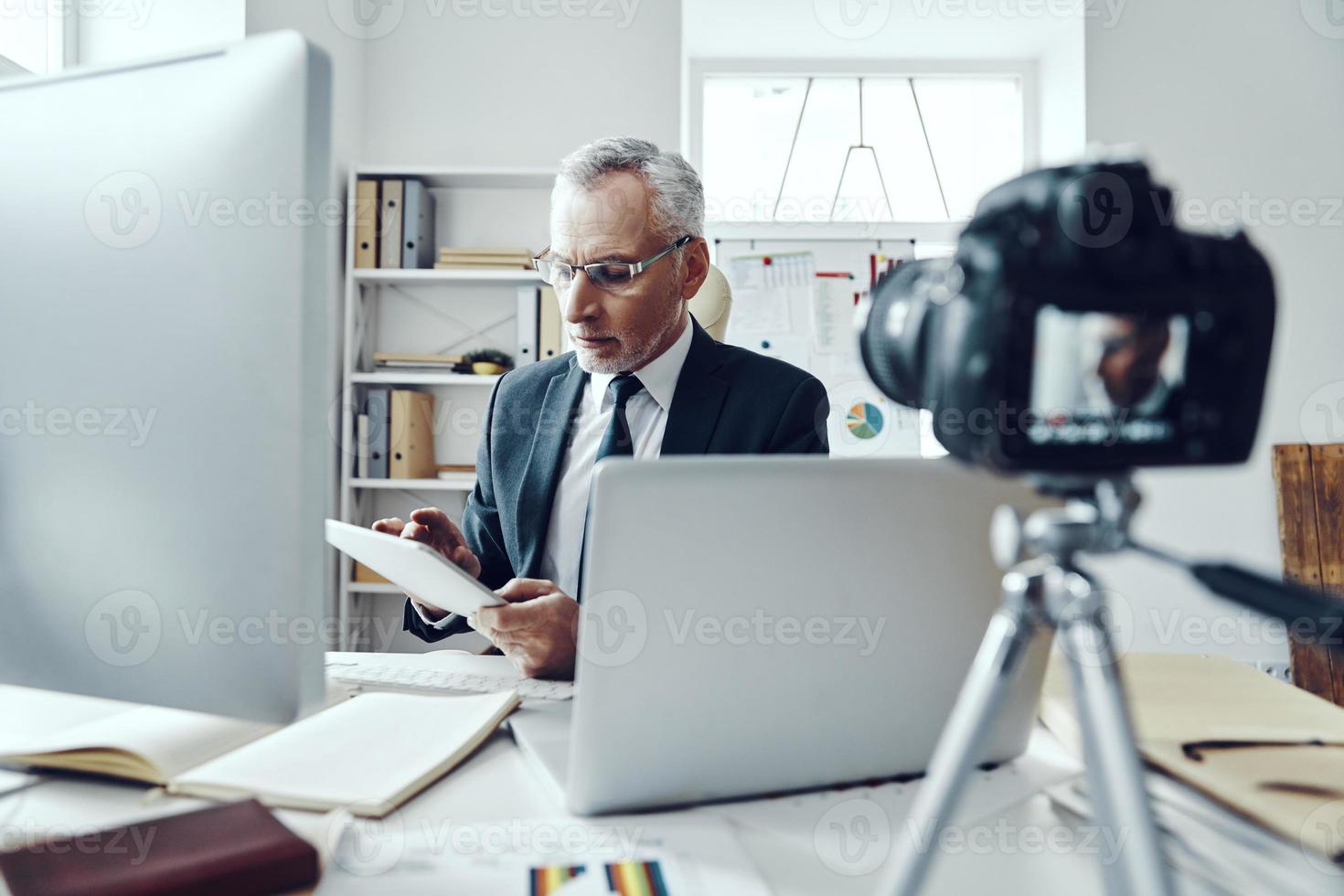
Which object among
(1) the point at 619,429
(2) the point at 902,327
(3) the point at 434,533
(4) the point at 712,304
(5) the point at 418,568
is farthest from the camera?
(4) the point at 712,304

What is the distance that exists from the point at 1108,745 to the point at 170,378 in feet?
1.77

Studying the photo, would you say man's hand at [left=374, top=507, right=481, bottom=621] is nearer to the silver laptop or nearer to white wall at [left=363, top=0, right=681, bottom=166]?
the silver laptop

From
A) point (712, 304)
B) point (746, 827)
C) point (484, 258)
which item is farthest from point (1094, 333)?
point (484, 258)

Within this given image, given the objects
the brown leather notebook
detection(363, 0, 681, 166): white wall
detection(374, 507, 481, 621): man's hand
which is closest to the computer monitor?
the brown leather notebook

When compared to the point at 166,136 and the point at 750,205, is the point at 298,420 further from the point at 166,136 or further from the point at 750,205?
the point at 750,205

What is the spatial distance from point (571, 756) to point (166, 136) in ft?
1.53

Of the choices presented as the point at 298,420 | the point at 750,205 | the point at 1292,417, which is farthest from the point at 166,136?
the point at 1292,417

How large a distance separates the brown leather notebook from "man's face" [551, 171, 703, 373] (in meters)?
1.07

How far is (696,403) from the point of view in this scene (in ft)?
4.89

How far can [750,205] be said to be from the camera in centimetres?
317

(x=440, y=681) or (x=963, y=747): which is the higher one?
(x=963, y=747)

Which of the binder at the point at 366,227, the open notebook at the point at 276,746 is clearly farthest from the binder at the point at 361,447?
the open notebook at the point at 276,746

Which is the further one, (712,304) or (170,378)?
(712,304)

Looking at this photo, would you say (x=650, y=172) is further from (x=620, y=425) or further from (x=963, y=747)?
(x=963, y=747)
